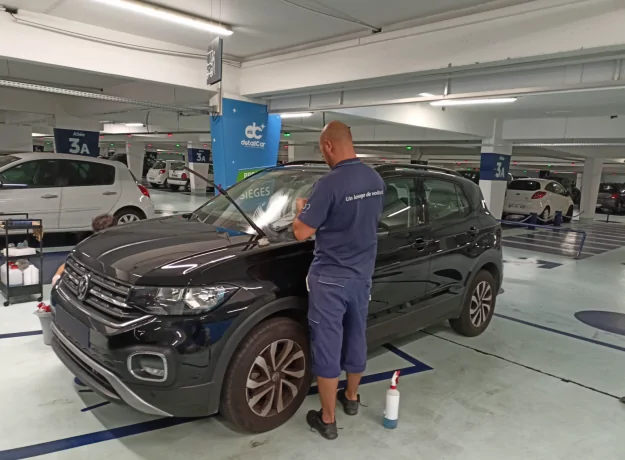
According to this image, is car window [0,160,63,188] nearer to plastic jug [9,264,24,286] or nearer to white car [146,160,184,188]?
plastic jug [9,264,24,286]

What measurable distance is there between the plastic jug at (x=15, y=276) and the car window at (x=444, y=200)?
12.9 feet

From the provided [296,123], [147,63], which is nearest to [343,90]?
[147,63]

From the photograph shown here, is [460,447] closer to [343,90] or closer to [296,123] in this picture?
[343,90]

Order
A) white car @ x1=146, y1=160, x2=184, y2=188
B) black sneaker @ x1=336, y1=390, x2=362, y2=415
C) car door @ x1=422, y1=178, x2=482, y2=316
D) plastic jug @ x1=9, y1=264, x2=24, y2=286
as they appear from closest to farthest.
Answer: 1. black sneaker @ x1=336, y1=390, x2=362, y2=415
2. car door @ x1=422, y1=178, x2=482, y2=316
3. plastic jug @ x1=9, y1=264, x2=24, y2=286
4. white car @ x1=146, y1=160, x2=184, y2=188

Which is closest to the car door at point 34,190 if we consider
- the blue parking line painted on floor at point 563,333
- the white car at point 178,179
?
the blue parking line painted on floor at point 563,333

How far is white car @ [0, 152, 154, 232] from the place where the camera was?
6.62 metres

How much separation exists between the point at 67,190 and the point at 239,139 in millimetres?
2841


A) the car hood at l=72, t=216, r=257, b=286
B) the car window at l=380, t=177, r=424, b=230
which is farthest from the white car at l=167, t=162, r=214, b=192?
the car hood at l=72, t=216, r=257, b=286

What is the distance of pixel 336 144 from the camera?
236 centimetres

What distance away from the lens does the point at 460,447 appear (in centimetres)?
246

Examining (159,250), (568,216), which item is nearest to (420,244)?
(159,250)

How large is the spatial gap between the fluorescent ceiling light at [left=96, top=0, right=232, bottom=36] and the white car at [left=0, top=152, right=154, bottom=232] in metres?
3.18

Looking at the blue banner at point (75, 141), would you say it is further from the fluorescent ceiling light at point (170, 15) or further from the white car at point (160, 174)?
the white car at point (160, 174)

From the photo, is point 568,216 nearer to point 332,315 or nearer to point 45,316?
point 332,315
